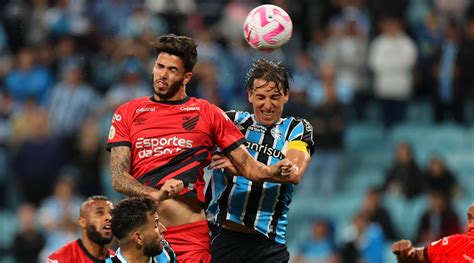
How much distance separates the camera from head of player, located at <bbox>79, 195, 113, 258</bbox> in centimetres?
1023

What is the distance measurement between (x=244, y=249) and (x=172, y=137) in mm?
1184

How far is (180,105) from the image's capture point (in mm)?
9094

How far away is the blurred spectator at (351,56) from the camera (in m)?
18.9

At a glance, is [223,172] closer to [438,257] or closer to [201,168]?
[201,168]

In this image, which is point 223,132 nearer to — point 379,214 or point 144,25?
point 379,214

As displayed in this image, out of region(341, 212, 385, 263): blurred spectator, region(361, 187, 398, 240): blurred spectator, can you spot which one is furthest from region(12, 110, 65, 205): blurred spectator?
region(361, 187, 398, 240): blurred spectator

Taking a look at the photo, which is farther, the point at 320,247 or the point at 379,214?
the point at 320,247

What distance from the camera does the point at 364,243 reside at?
16.1 metres

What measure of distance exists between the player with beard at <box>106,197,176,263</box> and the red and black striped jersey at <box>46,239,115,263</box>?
73.4 inches

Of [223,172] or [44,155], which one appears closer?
[223,172]

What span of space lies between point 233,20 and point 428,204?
551cm

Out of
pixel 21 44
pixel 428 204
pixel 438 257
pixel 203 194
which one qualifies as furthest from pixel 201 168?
pixel 21 44

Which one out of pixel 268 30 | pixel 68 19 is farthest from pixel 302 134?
pixel 68 19

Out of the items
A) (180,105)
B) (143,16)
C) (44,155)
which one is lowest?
(44,155)
